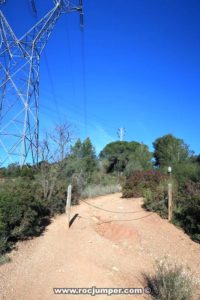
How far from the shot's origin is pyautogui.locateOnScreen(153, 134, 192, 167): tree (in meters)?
32.9

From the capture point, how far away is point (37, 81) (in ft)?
47.1

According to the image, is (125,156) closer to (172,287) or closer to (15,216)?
(15,216)

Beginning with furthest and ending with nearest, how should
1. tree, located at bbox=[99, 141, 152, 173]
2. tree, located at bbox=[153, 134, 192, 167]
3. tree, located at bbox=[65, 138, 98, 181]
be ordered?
tree, located at bbox=[153, 134, 192, 167], tree, located at bbox=[99, 141, 152, 173], tree, located at bbox=[65, 138, 98, 181]

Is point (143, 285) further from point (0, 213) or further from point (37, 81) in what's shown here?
point (37, 81)

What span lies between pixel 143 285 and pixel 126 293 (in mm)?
536

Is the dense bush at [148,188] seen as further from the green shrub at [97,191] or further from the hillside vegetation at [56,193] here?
the green shrub at [97,191]

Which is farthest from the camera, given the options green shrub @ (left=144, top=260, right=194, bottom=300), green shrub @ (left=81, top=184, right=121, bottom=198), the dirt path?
green shrub @ (left=81, top=184, right=121, bottom=198)

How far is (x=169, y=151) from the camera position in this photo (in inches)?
1455

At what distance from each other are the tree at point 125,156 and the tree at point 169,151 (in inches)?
97.4

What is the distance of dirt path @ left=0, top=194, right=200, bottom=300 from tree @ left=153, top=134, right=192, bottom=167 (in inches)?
802

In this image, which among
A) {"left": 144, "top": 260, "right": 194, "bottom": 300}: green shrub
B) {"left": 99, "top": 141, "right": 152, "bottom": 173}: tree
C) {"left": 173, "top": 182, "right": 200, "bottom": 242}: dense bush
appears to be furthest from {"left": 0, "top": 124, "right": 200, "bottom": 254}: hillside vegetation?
{"left": 99, "top": 141, "right": 152, "bottom": 173}: tree

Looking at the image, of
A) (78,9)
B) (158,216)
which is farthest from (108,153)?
(158,216)

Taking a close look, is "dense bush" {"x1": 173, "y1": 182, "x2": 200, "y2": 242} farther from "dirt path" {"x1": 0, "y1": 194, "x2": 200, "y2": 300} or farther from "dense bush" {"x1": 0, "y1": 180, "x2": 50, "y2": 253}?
"dense bush" {"x1": 0, "y1": 180, "x2": 50, "y2": 253}

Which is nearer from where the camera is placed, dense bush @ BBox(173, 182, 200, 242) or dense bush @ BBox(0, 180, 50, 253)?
dense bush @ BBox(0, 180, 50, 253)
